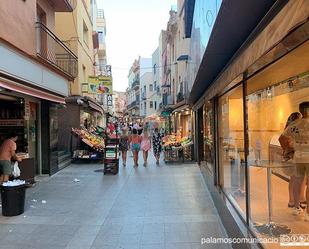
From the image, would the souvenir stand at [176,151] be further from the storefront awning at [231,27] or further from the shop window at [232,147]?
the storefront awning at [231,27]

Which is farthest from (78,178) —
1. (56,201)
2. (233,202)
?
(233,202)

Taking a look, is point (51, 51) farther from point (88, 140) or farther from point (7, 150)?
point (88, 140)

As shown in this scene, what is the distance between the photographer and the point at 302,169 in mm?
5668

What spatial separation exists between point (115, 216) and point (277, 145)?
11.7ft

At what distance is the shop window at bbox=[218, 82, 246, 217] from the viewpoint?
678 cm

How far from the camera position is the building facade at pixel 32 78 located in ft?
32.4

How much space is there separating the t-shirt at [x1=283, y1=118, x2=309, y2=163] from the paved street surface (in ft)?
5.67

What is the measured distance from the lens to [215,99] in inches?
409

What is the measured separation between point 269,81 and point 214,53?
4.51 feet

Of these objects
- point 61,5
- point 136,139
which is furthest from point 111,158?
point 61,5

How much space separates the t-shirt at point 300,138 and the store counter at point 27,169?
799cm

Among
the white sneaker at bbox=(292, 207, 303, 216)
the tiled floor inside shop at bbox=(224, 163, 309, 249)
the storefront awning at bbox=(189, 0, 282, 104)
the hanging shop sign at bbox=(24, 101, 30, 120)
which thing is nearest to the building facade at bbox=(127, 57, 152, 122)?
the hanging shop sign at bbox=(24, 101, 30, 120)

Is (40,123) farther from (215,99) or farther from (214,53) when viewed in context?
(214,53)

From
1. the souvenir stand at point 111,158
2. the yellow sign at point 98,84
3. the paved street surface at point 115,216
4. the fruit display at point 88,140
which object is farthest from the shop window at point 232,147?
the yellow sign at point 98,84
